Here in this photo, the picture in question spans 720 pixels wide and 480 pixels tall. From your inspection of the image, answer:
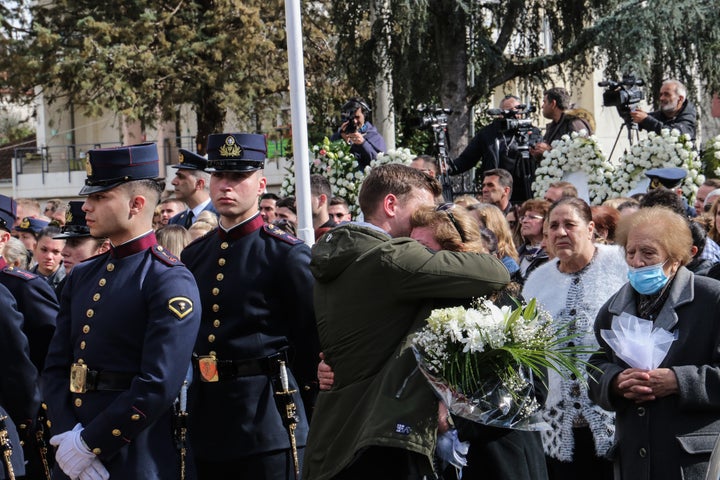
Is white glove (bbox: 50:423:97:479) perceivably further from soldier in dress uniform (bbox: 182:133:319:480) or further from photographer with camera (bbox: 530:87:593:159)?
photographer with camera (bbox: 530:87:593:159)

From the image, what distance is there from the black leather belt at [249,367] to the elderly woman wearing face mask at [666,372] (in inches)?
55.7

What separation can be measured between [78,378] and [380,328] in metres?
1.25

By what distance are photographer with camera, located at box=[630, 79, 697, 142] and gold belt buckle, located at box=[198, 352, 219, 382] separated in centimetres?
603

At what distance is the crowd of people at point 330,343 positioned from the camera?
4.12 m

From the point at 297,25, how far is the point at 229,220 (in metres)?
3.31

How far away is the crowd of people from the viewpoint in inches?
162

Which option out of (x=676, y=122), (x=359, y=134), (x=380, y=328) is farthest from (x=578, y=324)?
(x=359, y=134)

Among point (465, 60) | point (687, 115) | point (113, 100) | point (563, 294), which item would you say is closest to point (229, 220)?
point (563, 294)

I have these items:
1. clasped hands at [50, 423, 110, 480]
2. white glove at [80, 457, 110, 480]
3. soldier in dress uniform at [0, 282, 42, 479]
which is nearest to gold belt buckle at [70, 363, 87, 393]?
clasped hands at [50, 423, 110, 480]

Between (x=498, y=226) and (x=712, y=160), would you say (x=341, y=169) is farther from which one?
(x=498, y=226)

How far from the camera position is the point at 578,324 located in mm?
5672

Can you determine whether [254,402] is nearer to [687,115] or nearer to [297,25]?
[297,25]

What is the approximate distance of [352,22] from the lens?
18.7m

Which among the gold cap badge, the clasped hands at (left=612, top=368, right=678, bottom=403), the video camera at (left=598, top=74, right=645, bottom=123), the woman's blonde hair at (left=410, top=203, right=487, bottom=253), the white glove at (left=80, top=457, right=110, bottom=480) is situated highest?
the video camera at (left=598, top=74, right=645, bottom=123)
